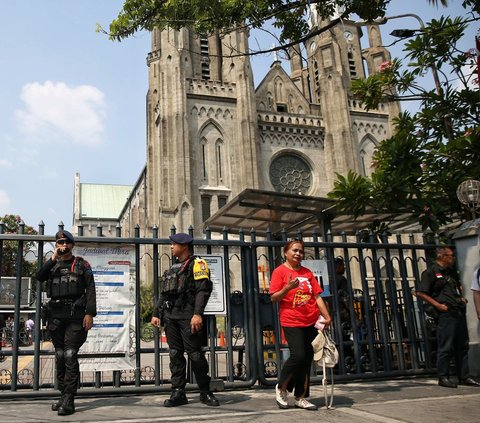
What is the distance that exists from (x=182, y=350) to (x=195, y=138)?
102 feet

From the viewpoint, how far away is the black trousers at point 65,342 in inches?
167

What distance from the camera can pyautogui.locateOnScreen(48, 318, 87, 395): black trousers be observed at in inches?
167

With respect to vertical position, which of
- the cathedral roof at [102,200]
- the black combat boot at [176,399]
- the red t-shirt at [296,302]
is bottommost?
the black combat boot at [176,399]

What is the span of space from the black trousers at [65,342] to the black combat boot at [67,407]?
0.20m

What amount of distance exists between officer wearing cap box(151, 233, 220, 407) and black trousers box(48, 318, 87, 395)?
79cm

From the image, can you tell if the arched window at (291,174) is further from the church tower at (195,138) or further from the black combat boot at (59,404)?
the black combat boot at (59,404)

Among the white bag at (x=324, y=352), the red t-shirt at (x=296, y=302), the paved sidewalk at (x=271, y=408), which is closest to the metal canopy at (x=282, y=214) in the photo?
the paved sidewalk at (x=271, y=408)

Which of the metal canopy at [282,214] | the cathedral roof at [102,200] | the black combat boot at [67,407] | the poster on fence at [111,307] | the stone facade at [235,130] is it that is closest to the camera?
the black combat boot at [67,407]

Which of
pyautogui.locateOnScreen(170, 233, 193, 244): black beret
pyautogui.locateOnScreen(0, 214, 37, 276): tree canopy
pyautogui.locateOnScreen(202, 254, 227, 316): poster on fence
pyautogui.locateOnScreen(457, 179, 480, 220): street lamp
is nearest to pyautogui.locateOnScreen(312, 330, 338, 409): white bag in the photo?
pyautogui.locateOnScreen(170, 233, 193, 244): black beret

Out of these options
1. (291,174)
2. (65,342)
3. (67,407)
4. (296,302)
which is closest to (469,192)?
(296,302)

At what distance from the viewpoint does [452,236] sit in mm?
6473

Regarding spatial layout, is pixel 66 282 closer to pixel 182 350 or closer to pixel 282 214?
pixel 182 350

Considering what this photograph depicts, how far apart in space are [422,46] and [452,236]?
3.20 m

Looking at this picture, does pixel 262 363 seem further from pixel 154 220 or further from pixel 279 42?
pixel 154 220
